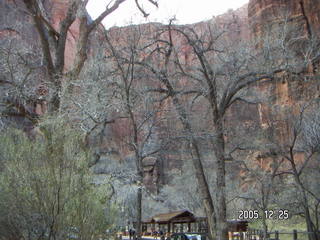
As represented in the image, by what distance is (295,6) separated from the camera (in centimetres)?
4081

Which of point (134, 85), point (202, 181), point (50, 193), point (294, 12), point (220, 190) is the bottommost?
point (50, 193)

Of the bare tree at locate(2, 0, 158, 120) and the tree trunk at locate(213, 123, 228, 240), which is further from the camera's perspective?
the tree trunk at locate(213, 123, 228, 240)

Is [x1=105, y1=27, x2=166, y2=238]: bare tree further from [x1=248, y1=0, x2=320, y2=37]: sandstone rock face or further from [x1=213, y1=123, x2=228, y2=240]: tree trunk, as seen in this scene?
[x1=248, y1=0, x2=320, y2=37]: sandstone rock face

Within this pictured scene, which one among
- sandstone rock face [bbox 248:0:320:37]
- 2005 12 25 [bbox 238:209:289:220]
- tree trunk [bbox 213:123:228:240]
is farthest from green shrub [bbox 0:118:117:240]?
sandstone rock face [bbox 248:0:320:37]

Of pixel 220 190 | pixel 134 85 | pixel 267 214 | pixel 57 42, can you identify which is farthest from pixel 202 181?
pixel 267 214

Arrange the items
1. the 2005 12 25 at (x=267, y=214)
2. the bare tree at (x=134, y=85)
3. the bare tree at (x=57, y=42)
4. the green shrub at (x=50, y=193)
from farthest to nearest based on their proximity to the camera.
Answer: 1. the 2005 12 25 at (x=267, y=214)
2. the bare tree at (x=134, y=85)
3. the bare tree at (x=57, y=42)
4. the green shrub at (x=50, y=193)

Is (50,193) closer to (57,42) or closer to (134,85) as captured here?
(57,42)

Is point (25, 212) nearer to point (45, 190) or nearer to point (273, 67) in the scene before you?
point (45, 190)

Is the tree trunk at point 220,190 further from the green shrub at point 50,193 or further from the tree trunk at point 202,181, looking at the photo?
the green shrub at point 50,193

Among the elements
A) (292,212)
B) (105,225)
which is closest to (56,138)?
(105,225)

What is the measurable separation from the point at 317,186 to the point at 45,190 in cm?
2011

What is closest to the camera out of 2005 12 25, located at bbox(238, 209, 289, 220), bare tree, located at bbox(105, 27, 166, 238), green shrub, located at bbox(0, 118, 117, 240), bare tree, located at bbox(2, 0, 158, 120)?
green shrub, located at bbox(0, 118, 117, 240)

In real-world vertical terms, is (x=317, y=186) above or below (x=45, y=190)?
above

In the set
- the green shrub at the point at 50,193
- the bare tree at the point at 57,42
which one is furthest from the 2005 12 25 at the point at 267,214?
the green shrub at the point at 50,193
